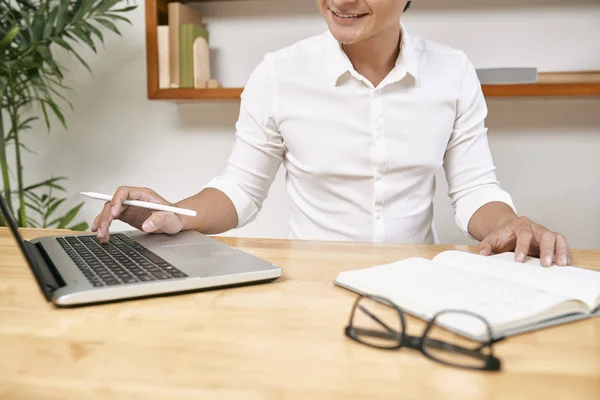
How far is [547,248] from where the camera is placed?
0.89 metres

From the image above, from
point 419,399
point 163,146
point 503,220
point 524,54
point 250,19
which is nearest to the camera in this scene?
point 419,399

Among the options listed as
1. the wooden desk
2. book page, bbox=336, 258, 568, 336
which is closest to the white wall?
book page, bbox=336, 258, 568, 336

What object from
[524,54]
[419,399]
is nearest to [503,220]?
[419,399]

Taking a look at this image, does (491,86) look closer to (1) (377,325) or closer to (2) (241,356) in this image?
(1) (377,325)

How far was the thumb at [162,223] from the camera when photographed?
102 centimetres

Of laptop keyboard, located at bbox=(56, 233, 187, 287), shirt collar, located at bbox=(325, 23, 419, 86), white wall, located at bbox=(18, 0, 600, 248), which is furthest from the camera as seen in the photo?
white wall, located at bbox=(18, 0, 600, 248)

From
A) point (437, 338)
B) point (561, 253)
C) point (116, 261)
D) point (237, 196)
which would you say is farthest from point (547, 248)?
point (237, 196)

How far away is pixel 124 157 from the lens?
249 cm

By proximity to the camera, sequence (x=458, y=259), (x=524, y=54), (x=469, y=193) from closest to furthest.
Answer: (x=458, y=259) → (x=469, y=193) → (x=524, y=54)

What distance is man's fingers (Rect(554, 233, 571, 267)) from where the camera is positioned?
876 millimetres

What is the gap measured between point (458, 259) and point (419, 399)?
1.47 ft

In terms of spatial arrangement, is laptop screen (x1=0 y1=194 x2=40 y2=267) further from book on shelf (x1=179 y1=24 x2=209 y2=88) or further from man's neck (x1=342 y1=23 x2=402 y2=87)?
book on shelf (x1=179 y1=24 x2=209 y2=88)

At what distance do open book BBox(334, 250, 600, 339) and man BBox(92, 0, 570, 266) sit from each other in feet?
1.73

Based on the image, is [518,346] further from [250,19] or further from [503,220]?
[250,19]
